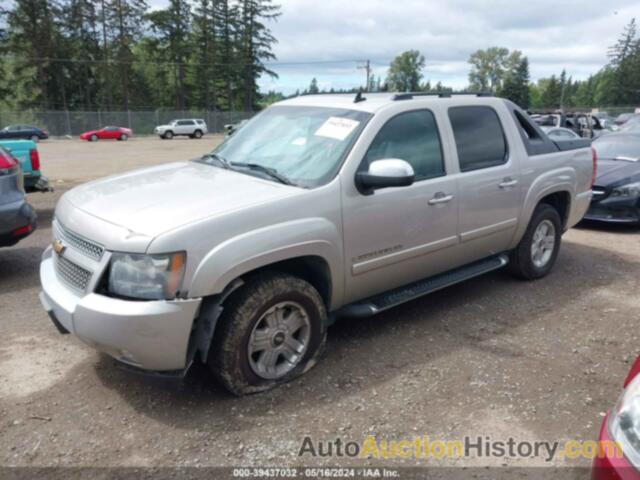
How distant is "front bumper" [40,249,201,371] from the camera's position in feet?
9.16

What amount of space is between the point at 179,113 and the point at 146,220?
50721 millimetres

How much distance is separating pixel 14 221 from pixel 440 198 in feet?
13.9

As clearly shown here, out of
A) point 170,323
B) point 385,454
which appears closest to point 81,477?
point 170,323

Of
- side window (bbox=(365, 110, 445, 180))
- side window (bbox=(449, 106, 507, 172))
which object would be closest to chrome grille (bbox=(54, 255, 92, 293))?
side window (bbox=(365, 110, 445, 180))

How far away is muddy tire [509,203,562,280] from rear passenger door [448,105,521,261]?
0.39 m

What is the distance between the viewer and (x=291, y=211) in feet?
10.7

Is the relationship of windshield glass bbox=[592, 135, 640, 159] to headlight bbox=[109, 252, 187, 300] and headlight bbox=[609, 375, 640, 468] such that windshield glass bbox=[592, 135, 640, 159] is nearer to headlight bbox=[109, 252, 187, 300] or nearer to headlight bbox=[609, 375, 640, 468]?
headlight bbox=[609, 375, 640, 468]

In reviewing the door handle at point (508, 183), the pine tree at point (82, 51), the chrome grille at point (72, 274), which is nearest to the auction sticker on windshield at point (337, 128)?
the door handle at point (508, 183)

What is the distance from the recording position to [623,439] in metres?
1.85

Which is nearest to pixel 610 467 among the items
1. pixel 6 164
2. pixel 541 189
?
pixel 541 189

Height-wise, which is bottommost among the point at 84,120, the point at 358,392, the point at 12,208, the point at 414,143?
the point at 84,120

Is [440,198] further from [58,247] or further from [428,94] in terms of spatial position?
[58,247]

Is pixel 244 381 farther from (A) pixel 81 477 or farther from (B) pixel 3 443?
(B) pixel 3 443

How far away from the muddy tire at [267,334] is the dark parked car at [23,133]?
37187mm
